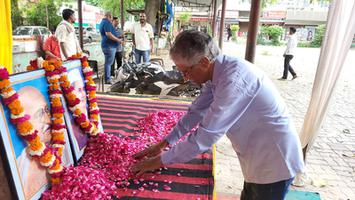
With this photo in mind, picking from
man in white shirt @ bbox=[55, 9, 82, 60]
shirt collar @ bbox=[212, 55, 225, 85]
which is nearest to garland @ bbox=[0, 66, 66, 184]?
shirt collar @ bbox=[212, 55, 225, 85]

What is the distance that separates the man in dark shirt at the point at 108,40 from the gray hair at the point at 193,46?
6080 mm

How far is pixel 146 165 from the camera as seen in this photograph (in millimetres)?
1609

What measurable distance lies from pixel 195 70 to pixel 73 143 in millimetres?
983

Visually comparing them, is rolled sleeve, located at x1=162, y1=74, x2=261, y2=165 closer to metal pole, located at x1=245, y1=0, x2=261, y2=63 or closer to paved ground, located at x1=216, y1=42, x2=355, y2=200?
paved ground, located at x1=216, y1=42, x2=355, y2=200

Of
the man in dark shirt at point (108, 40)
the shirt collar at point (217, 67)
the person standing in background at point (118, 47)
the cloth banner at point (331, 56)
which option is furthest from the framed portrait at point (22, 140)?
the person standing in background at point (118, 47)

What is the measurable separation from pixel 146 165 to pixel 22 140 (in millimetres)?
663

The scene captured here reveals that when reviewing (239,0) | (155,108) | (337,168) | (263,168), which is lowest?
(337,168)

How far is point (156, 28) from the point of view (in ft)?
38.1

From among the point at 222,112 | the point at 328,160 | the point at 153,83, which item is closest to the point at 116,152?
the point at 222,112

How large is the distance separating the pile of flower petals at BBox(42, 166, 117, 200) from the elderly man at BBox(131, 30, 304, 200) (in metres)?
0.23

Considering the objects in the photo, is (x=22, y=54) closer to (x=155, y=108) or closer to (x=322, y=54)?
(x=155, y=108)

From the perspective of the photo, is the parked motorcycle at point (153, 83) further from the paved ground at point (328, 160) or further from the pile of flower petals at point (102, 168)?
the pile of flower petals at point (102, 168)

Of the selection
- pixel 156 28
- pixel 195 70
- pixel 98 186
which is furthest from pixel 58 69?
pixel 156 28

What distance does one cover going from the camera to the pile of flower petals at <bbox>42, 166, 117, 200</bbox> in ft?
4.72
